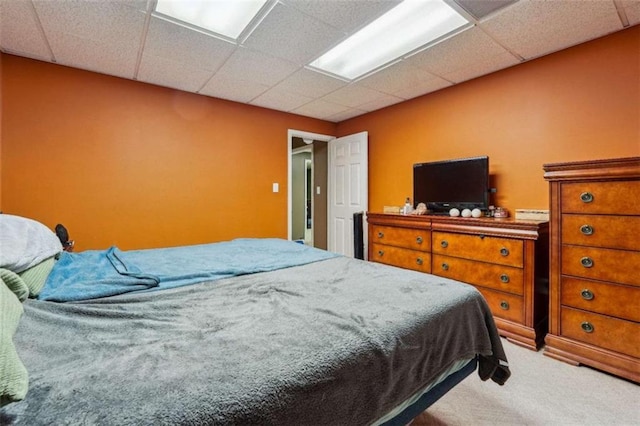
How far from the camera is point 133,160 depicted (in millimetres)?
3141

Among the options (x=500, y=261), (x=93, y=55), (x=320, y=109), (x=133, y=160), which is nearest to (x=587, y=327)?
(x=500, y=261)

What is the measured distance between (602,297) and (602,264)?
0.22 metres

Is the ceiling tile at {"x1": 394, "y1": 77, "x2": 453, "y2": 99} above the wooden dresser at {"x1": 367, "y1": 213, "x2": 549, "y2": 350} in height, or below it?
above

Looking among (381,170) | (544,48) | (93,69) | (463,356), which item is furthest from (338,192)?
(463,356)

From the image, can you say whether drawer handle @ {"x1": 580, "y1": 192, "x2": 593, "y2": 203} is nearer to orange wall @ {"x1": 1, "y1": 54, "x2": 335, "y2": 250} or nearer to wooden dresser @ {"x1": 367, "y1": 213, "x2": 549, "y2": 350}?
wooden dresser @ {"x1": 367, "y1": 213, "x2": 549, "y2": 350}

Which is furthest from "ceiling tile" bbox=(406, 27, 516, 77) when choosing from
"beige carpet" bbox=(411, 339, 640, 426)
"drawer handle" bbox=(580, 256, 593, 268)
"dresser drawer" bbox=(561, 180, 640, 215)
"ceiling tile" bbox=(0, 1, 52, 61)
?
"ceiling tile" bbox=(0, 1, 52, 61)

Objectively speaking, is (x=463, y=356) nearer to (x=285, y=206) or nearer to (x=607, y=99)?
(x=607, y=99)

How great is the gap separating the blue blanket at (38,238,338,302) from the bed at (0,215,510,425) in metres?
0.01

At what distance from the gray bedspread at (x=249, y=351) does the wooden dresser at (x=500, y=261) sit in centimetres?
114

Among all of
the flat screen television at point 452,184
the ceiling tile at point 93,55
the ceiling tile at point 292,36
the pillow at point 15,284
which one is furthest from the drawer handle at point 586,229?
the ceiling tile at point 93,55

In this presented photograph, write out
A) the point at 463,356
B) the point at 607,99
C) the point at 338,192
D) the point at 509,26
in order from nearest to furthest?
the point at 463,356
the point at 509,26
the point at 607,99
the point at 338,192

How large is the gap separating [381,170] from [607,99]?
231cm

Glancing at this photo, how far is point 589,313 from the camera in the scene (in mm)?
1987

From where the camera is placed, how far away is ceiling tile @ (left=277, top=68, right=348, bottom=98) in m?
2.95
